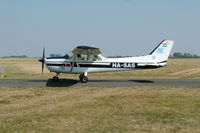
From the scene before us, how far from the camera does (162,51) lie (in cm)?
2430

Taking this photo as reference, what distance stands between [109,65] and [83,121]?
14.2 meters

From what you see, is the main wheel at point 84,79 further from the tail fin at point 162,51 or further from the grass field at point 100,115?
the grass field at point 100,115

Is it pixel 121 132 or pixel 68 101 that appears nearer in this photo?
pixel 121 132

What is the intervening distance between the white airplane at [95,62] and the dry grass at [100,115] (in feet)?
25.1

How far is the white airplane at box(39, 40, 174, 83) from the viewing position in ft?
72.0

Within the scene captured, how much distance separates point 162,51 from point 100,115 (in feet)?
51.3

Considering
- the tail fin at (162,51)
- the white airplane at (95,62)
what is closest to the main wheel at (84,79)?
the white airplane at (95,62)

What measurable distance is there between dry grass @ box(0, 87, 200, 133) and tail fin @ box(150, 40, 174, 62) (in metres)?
10.4

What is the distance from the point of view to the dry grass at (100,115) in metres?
8.05

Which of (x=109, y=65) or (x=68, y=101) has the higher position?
(x=109, y=65)

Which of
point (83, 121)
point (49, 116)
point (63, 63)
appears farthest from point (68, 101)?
point (63, 63)

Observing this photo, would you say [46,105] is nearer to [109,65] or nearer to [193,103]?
[193,103]

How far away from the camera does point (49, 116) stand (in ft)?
31.9

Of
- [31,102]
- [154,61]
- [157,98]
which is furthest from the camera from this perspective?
[154,61]
